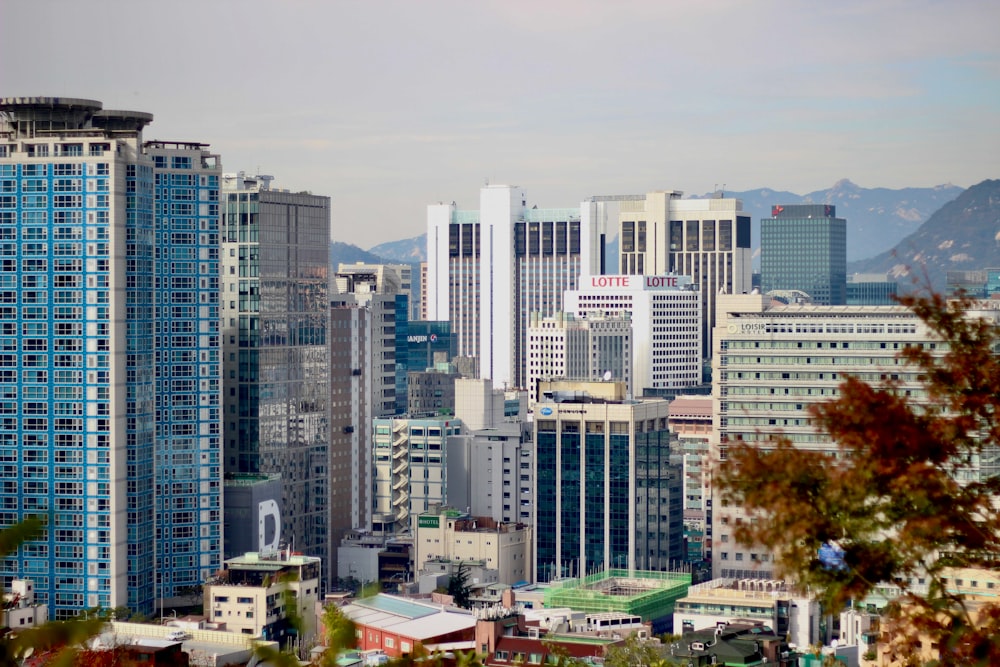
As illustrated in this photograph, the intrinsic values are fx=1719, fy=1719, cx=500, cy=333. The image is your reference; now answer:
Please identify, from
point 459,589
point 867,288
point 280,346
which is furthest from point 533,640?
point 867,288

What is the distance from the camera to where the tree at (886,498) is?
9641 millimetres

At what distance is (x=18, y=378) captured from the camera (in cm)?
5644

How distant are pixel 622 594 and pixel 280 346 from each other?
59.5 feet

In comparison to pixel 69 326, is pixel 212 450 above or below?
below

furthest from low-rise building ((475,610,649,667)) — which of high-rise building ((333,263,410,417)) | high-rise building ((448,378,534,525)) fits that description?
high-rise building ((333,263,410,417))

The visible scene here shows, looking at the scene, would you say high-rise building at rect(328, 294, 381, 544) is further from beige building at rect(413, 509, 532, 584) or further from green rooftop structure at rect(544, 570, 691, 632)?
green rooftop structure at rect(544, 570, 691, 632)

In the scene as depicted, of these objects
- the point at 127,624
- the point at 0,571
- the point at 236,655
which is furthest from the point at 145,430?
the point at 236,655

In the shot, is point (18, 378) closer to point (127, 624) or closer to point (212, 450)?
point (212, 450)

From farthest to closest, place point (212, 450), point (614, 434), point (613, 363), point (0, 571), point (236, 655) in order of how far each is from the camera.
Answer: point (613, 363), point (614, 434), point (212, 450), point (0, 571), point (236, 655)

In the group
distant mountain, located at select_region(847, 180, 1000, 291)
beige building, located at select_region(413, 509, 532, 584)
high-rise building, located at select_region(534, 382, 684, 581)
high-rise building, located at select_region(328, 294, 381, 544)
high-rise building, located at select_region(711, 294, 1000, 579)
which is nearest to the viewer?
high-rise building, located at select_region(711, 294, 1000, 579)

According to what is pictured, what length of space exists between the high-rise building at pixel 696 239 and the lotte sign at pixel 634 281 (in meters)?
24.9

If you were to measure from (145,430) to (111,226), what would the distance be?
6.93m

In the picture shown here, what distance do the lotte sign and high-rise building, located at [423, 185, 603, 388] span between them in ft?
72.5

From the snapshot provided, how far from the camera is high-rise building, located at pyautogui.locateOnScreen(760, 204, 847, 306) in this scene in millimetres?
157750
